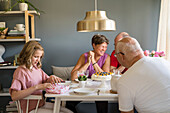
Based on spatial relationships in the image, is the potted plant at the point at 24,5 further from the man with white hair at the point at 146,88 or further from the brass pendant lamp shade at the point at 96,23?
the man with white hair at the point at 146,88

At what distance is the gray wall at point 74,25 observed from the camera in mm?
3600

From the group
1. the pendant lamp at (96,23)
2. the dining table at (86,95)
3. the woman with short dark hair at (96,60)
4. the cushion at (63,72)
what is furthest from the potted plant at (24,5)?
the dining table at (86,95)

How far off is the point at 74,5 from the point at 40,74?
1.65 meters

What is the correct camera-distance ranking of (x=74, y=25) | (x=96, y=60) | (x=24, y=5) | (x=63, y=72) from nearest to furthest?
(x=96, y=60)
(x=24, y=5)
(x=63, y=72)
(x=74, y=25)

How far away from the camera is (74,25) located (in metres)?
3.67

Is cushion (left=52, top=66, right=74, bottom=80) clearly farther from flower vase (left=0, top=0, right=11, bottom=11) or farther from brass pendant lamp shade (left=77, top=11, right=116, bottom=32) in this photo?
brass pendant lamp shade (left=77, top=11, right=116, bottom=32)

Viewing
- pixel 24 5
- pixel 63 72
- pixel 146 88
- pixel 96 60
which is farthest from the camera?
pixel 63 72

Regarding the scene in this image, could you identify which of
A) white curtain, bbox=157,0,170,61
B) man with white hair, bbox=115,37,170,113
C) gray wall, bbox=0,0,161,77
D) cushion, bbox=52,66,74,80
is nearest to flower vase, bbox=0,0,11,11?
gray wall, bbox=0,0,161,77

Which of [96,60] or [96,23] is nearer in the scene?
[96,23]

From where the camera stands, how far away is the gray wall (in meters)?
3.60

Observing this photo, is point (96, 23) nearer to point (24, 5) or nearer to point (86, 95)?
point (86, 95)

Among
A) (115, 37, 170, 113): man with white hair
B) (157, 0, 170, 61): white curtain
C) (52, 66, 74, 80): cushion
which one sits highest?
(157, 0, 170, 61): white curtain

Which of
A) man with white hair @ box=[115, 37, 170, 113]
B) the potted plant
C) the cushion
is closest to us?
man with white hair @ box=[115, 37, 170, 113]

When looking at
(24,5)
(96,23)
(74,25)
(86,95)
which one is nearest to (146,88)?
(86,95)
